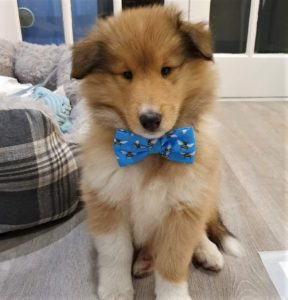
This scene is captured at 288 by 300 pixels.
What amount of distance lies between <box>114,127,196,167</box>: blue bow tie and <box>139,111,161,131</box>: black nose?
101 millimetres

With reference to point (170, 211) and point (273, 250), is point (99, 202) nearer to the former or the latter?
point (170, 211)

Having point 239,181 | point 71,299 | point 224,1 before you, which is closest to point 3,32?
point 224,1

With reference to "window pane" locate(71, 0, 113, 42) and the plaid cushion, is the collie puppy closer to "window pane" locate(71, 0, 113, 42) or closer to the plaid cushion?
the plaid cushion

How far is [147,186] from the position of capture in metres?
1.00

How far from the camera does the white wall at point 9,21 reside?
7.64ft

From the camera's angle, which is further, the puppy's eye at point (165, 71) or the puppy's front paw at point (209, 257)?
the puppy's front paw at point (209, 257)

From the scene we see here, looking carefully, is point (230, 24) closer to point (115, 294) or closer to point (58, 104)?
point (58, 104)

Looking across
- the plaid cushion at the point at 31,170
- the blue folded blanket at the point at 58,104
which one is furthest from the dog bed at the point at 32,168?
the blue folded blanket at the point at 58,104

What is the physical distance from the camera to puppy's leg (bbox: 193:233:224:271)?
120 centimetres

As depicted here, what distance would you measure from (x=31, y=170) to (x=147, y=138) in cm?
50

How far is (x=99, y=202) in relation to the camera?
1.05m

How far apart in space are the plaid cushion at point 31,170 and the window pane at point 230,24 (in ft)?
5.82

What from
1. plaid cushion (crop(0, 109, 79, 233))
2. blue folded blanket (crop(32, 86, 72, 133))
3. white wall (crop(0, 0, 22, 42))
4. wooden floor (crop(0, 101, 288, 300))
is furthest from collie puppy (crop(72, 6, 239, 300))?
white wall (crop(0, 0, 22, 42))

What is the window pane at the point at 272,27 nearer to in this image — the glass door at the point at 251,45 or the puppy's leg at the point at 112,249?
the glass door at the point at 251,45
